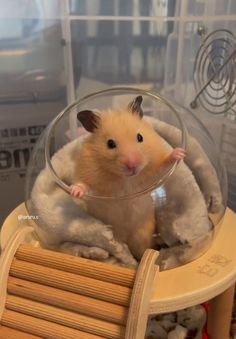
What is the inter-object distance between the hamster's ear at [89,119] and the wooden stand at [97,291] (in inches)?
7.8

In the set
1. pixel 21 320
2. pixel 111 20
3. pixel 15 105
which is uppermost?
pixel 111 20

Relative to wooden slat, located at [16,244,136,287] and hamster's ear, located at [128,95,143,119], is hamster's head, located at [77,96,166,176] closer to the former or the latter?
hamster's ear, located at [128,95,143,119]

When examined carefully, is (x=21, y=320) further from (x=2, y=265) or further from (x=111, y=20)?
(x=111, y=20)

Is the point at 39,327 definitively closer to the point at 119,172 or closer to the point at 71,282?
the point at 71,282

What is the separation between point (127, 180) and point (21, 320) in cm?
25

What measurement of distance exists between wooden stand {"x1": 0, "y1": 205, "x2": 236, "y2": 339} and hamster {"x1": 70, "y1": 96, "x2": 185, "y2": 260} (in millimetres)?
82

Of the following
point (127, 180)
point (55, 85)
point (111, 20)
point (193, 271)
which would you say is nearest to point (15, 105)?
point (55, 85)

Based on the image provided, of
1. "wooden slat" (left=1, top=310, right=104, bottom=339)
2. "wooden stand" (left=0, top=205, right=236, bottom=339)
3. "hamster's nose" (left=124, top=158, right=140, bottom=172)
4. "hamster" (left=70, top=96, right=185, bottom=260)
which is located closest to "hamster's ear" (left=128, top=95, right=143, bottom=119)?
"hamster" (left=70, top=96, right=185, bottom=260)

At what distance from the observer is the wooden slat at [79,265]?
1.61 ft

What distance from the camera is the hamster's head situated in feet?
1.71

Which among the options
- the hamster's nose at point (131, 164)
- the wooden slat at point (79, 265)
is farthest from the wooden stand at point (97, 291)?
the hamster's nose at point (131, 164)

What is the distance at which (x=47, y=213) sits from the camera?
0.60m

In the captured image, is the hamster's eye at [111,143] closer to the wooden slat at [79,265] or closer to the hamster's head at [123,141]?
the hamster's head at [123,141]

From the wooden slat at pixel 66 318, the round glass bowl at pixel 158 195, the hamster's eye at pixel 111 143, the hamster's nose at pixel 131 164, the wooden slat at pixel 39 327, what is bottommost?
the wooden slat at pixel 39 327
